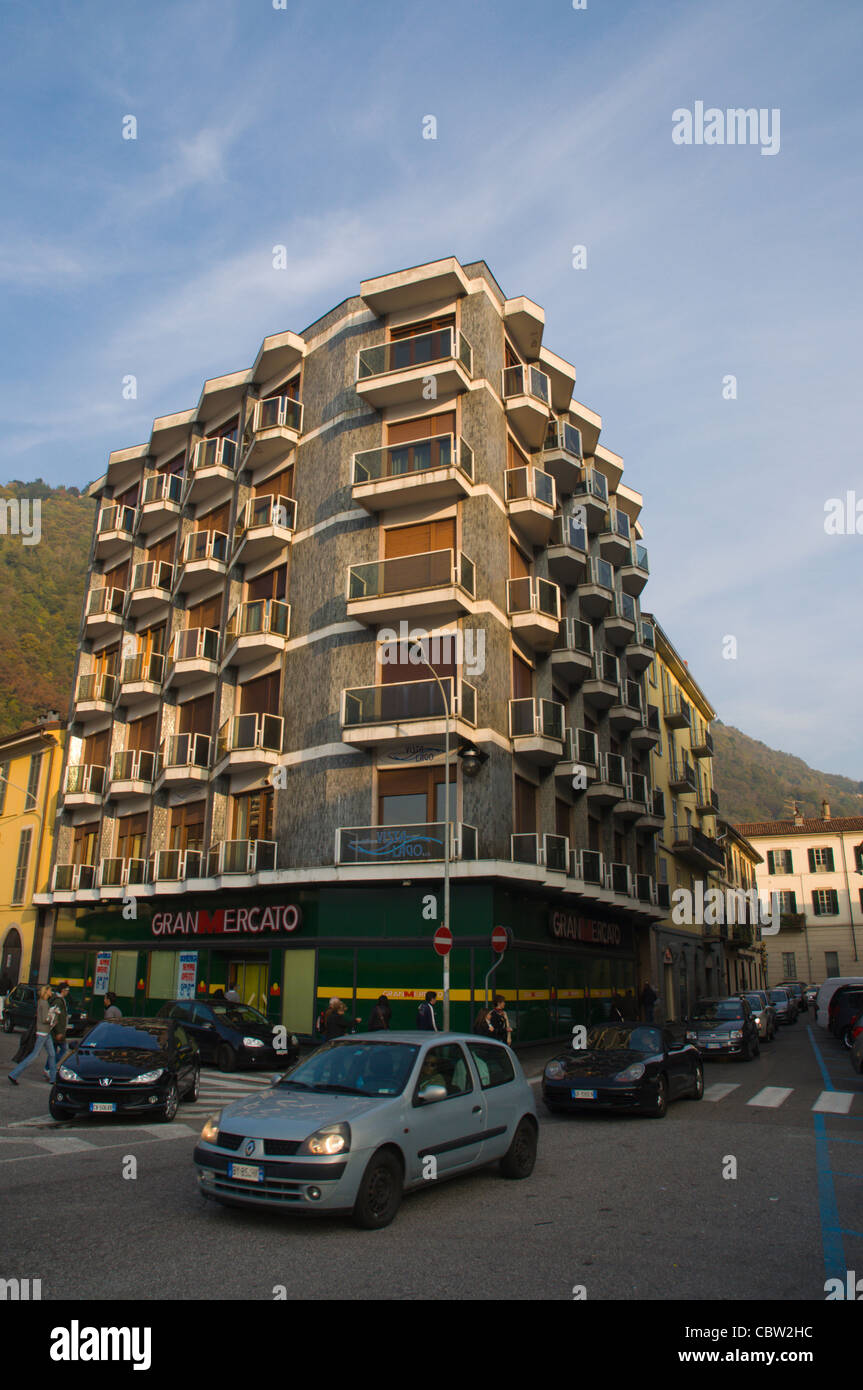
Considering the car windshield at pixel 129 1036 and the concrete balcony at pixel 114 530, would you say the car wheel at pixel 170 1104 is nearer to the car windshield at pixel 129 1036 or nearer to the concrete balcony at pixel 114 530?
the car windshield at pixel 129 1036

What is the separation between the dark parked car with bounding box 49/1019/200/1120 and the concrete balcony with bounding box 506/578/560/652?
15835mm

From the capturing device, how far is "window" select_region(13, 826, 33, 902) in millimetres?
40469

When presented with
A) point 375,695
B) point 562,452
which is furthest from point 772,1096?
point 562,452

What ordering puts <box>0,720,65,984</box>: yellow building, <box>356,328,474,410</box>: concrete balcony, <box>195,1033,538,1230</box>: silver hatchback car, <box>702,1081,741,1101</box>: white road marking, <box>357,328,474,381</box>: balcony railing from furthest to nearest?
<box>0,720,65,984</box>: yellow building → <box>357,328,474,381</box>: balcony railing → <box>356,328,474,410</box>: concrete balcony → <box>702,1081,741,1101</box>: white road marking → <box>195,1033,538,1230</box>: silver hatchback car

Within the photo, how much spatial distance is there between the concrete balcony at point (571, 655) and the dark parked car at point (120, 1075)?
60.3ft

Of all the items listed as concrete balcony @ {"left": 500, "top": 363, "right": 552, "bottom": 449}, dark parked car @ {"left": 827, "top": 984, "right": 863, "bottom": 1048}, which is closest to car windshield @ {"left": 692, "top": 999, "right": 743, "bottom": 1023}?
dark parked car @ {"left": 827, "top": 984, "right": 863, "bottom": 1048}

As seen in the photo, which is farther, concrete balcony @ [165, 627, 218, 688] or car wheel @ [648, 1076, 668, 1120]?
concrete balcony @ [165, 627, 218, 688]

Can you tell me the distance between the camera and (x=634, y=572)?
39.0 m

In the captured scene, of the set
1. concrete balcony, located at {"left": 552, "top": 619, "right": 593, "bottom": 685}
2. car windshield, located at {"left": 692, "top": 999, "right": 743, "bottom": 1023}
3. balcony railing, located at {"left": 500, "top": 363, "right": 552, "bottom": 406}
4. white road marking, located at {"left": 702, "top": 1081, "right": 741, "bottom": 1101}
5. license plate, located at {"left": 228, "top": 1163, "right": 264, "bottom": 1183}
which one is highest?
balcony railing, located at {"left": 500, "top": 363, "right": 552, "bottom": 406}

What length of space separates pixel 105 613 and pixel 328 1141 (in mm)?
34040

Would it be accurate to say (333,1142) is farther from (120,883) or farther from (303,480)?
(120,883)

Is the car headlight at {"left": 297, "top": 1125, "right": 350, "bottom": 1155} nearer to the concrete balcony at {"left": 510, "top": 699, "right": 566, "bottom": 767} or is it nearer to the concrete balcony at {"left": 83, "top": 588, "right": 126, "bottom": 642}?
the concrete balcony at {"left": 510, "top": 699, "right": 566, "bottom": 767}

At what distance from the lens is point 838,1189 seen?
862cm

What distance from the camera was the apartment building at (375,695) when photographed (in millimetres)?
23891
